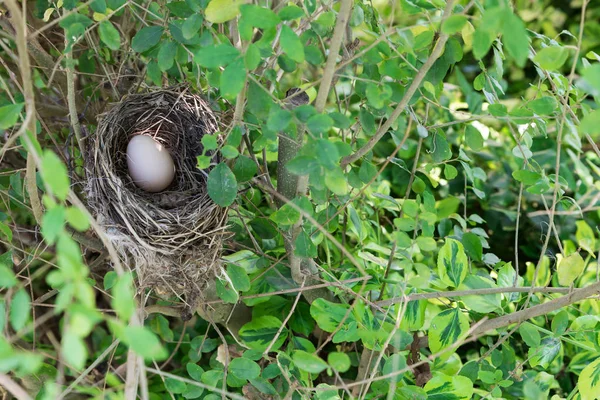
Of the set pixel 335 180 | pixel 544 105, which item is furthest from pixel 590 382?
pixel 335 180

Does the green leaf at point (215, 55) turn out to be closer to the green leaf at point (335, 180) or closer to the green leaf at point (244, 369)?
the green leaf at point (335, 180)

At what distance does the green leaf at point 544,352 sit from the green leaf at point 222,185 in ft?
1.73

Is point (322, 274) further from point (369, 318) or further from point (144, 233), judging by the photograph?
point (144, 233)

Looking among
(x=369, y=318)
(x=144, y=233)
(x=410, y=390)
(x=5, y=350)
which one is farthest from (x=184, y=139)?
(x=5, y=350)

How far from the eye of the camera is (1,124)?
73cm

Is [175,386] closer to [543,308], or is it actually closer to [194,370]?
[194,370]

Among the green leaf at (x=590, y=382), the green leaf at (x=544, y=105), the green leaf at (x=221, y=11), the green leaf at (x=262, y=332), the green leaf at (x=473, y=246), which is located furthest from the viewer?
the green leaf at (x=473, y=246)

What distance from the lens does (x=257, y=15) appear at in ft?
2.17

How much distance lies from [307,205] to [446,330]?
0.99 feet

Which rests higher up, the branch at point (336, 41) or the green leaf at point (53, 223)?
the branch at point (336, 41)

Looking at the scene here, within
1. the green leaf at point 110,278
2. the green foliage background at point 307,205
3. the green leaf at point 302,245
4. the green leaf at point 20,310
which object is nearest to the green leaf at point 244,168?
the green foliage background at point 307,205

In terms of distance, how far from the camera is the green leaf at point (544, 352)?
3.39ft

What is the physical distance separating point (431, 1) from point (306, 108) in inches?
12.0

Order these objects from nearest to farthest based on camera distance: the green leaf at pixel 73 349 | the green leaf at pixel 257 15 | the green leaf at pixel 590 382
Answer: the green leaf at pixel 73 349, the green leaf at pixel 257 15, the green leaf at pixel 590 382
